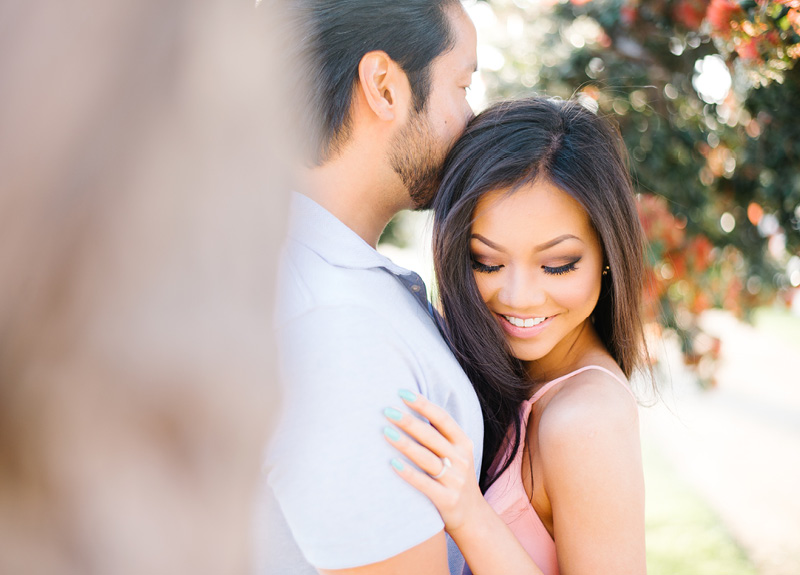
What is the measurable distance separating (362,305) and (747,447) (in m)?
7.20

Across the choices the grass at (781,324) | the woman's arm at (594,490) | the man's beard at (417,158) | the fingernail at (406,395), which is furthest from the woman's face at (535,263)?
the grass at (781,324)

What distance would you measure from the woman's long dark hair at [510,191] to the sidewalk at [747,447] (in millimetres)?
1915

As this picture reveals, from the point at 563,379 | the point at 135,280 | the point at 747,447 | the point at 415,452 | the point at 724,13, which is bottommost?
the point at 747,447

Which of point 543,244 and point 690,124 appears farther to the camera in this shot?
point 690,124

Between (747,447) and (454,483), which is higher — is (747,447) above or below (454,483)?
below

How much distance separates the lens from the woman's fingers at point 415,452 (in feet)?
4.26

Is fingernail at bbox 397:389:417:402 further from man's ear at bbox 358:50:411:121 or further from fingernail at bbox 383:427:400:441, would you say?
man's ear at bbox 358:50:411:121

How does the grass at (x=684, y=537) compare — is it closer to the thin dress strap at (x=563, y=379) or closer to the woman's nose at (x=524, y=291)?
the thin dress strap at (x=563, y=379)

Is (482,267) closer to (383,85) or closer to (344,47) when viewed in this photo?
(383,85)

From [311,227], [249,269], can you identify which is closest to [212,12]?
[249,269]

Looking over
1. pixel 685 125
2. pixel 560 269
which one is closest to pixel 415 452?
pixel 560 269

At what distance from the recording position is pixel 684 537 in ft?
18.4

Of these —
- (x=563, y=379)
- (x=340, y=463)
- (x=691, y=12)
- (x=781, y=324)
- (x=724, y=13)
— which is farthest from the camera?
(x=781, y=324)

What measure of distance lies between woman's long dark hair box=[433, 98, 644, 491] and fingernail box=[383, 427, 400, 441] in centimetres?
61
